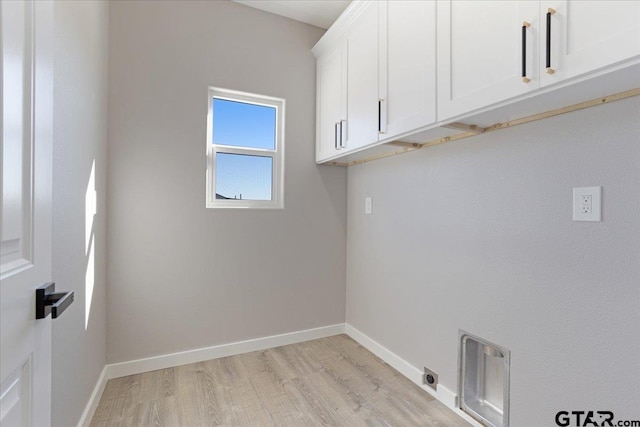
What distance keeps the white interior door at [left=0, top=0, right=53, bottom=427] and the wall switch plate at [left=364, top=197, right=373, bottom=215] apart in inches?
85.1

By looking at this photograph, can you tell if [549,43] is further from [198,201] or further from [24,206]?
[198,201]

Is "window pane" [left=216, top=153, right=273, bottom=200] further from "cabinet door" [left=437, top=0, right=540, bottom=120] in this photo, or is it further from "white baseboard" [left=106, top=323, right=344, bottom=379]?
"cabinet door" [left=437, top=0, right=540, bottom=120]

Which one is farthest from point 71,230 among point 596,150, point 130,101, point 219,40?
point 596,150

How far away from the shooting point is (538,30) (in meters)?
1.16

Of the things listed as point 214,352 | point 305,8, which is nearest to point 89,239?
point 214,352

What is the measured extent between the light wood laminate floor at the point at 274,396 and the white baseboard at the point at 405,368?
4 centimetres

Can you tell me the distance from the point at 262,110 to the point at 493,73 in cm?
193

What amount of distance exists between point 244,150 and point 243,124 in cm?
23

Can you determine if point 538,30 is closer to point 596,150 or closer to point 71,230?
point 596,150

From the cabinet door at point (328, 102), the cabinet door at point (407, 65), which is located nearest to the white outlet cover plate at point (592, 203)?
the cabinet door at point (407, 65)

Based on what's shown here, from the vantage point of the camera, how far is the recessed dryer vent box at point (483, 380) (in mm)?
1622

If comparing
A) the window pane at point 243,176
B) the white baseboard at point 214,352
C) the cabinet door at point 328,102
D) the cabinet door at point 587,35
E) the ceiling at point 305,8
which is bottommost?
the white baseboard at point 214,352

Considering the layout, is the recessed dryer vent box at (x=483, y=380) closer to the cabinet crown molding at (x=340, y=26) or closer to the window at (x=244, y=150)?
the window at (x=244, y=150)

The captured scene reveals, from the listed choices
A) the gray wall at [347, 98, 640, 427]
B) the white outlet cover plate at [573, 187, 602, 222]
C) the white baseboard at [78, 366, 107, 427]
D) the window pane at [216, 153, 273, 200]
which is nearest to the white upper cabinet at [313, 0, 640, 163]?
the gray wall at [347, 98, 640, 427]
